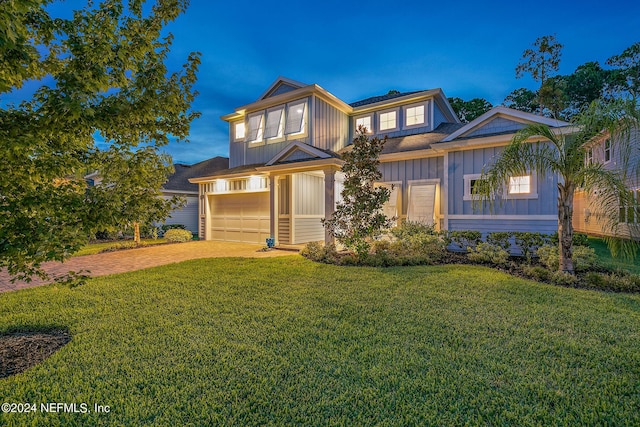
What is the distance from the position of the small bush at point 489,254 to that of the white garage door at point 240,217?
26.9ft

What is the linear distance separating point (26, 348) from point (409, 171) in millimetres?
10259

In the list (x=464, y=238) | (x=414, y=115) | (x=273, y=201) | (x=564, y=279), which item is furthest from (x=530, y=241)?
(x=273, y=201)

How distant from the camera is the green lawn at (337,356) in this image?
7.33 feet

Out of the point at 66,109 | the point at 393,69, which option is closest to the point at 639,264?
the point at 66,109

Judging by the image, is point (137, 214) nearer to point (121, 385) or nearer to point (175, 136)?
point (175, 136)

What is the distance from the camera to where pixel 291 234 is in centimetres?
1158

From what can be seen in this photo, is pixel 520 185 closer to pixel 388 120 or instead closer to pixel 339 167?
pixel 339 167

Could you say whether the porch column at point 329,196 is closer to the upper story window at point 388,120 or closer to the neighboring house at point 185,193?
the upper story window at point 388,120

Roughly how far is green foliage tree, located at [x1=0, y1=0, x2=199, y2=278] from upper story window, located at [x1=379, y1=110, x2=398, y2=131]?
36.6 feet

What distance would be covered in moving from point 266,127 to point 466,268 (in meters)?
10.5

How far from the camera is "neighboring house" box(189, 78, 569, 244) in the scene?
8.73 metres

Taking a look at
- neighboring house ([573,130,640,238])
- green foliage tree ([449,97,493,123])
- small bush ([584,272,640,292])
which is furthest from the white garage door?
green foliage tree ([449,97,493,123])

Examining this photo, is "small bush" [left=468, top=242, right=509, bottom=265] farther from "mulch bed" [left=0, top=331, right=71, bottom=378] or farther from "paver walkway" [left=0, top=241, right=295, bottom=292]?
"mulch bed" [left=0, top=331, right=71, bottom=378]

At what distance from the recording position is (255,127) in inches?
560
